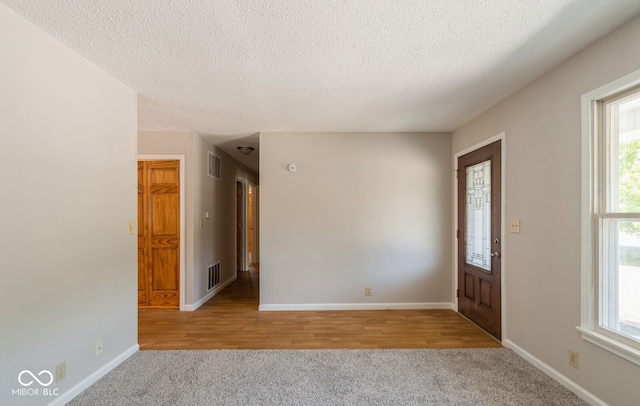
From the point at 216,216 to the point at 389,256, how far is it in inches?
110

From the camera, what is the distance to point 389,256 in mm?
3734

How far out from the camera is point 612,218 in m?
1.71


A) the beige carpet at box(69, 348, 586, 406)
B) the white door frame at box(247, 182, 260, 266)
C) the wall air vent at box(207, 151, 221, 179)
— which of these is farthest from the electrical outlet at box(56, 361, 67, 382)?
the white door frame at box(247, 182, 260, 266)

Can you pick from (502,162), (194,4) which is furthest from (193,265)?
(502,162)

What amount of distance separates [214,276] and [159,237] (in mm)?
1083

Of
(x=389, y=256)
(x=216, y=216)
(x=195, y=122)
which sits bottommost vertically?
(x=389, y=256)

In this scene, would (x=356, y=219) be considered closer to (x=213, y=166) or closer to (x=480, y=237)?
(x=480, y=237)

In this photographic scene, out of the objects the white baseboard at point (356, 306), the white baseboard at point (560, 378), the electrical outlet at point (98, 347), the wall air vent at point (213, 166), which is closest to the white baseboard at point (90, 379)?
the electrical outlet at point (98, 347)

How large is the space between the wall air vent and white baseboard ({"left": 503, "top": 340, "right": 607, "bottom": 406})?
13.9 feet

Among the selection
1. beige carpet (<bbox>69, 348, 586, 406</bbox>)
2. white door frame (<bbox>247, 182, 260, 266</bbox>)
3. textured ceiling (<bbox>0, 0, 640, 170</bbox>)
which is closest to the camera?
textured ceiling (<bbox>0, 0, 640, 170</bbox>)

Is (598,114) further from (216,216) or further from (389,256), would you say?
(216,216)

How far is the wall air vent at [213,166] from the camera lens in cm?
423

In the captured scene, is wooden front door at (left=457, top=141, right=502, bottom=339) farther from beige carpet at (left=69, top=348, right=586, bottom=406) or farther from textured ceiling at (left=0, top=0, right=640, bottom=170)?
textured ceiling at (left=0, top=0, right=640, bottom=170)

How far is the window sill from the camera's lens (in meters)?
1.56
